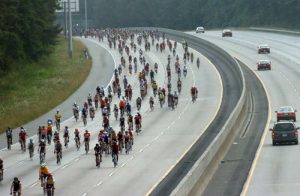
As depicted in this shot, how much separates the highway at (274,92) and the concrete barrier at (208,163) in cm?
124

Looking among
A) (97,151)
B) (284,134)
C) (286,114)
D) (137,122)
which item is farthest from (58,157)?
(286,114)

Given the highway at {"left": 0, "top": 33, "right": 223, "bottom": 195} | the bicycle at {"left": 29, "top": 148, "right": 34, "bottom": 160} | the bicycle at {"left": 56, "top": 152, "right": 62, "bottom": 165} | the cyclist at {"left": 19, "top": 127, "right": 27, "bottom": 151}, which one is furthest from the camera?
the cyclist at {"left": 19, "top": 127, "right": 27, "bottom": 151}

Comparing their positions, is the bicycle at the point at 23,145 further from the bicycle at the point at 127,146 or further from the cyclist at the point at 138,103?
the cyclist at the point at 138,103

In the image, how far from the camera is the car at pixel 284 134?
47.1 metres

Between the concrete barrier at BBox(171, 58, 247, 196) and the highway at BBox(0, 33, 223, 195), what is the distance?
193 centimetres

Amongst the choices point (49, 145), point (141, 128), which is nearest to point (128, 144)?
point (49, 145)

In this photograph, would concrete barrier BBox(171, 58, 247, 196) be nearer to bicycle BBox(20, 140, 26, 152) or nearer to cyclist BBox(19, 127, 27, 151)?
cyclist BBox(19, 127, 27, 151)

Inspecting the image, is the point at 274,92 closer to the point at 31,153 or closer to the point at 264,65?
the point at 264,65

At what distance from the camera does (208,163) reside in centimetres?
3547

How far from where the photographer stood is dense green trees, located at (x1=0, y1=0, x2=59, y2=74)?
246ft

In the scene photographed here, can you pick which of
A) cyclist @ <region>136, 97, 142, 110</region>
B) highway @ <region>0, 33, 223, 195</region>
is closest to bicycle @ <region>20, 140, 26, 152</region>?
highway @ <region>0, 33, 223, 195</region>

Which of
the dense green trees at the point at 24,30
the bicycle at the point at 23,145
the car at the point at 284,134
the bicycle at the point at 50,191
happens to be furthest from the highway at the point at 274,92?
the dense green trees at the point at 24,30

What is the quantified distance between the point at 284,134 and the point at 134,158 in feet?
27.6

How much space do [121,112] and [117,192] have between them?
87.3ft
